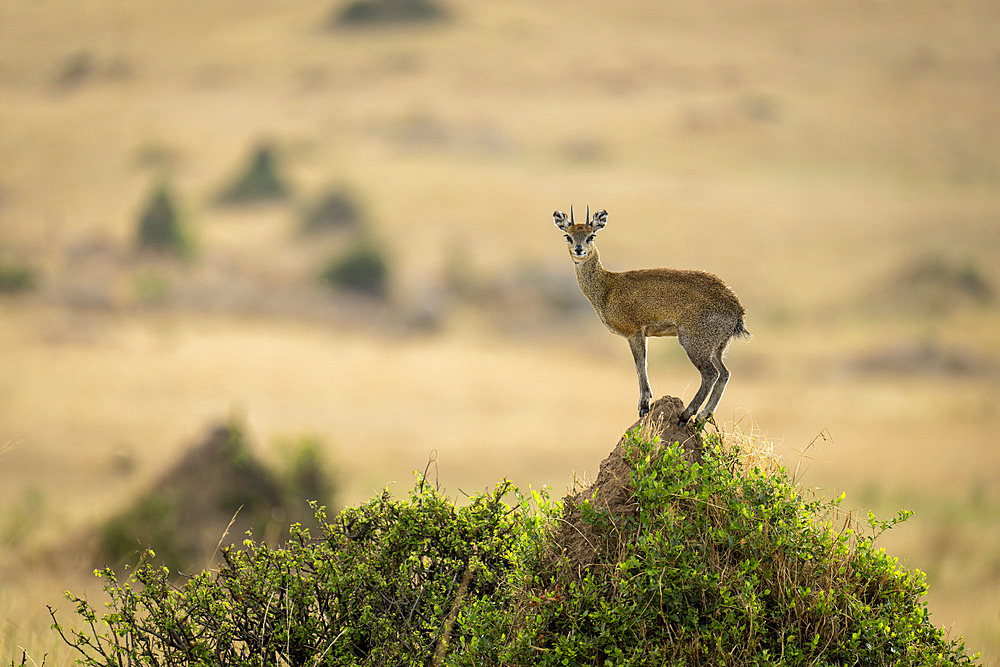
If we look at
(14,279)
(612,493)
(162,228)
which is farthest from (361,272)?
(612,493)

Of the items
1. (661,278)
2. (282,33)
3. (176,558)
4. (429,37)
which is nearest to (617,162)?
(429,37)

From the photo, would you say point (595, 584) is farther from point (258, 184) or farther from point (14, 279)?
point (258, 184)

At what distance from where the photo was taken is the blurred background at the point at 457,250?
33.4 m

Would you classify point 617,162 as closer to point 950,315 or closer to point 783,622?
point 950,315

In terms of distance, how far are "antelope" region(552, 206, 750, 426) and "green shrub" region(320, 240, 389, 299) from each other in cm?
6481

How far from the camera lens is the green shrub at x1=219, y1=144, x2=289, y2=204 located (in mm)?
100750

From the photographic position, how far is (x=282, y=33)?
154625 mm

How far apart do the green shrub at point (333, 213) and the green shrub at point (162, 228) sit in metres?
16.0

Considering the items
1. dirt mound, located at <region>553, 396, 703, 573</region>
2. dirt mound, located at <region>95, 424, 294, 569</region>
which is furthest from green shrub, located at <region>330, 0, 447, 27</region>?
dirt mound, located at <region>553, 396, 703, 573</region>

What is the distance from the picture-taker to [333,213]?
94.3m

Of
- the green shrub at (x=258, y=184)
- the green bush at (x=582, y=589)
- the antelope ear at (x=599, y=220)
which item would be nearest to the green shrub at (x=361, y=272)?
the green shrub at (x=258, y=184)

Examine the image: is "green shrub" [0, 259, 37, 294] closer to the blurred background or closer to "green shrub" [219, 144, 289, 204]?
the blurred background

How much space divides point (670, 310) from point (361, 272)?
67407 mm

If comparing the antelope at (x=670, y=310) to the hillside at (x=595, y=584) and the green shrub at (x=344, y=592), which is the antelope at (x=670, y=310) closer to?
the hillside at (x=595, y=584)
